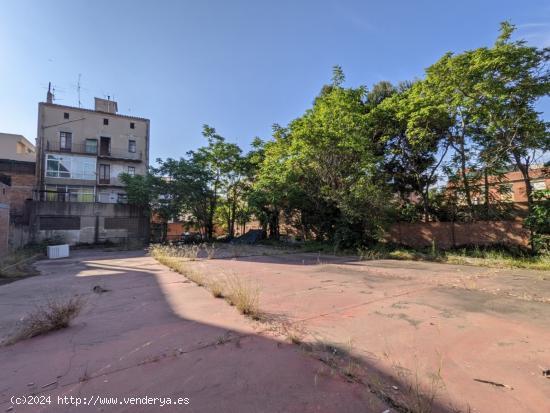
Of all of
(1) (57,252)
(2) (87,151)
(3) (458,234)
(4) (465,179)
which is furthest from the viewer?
(2) (87,151)

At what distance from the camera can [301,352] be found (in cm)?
300

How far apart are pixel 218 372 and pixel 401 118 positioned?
13.3 m

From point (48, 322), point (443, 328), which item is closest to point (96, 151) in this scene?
point (48, 322)

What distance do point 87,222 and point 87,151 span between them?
10788 millimetres

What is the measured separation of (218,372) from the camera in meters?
2.65

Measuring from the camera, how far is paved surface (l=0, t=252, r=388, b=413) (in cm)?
223

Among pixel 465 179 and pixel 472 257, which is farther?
pixel 465 179

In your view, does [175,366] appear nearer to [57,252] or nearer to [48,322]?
[48,322]

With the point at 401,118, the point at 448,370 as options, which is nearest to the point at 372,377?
the point at 448,370

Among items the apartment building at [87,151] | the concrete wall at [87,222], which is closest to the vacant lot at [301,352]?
the concrete wall at [87,222]

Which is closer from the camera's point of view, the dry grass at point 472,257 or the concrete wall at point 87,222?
→ the dry grass at point 472,257

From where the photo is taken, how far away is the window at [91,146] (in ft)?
92.6

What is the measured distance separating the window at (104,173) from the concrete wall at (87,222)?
894 cm

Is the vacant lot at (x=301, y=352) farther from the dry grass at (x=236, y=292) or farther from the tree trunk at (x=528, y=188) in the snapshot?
the tree trunk at (x=528, y=188)
